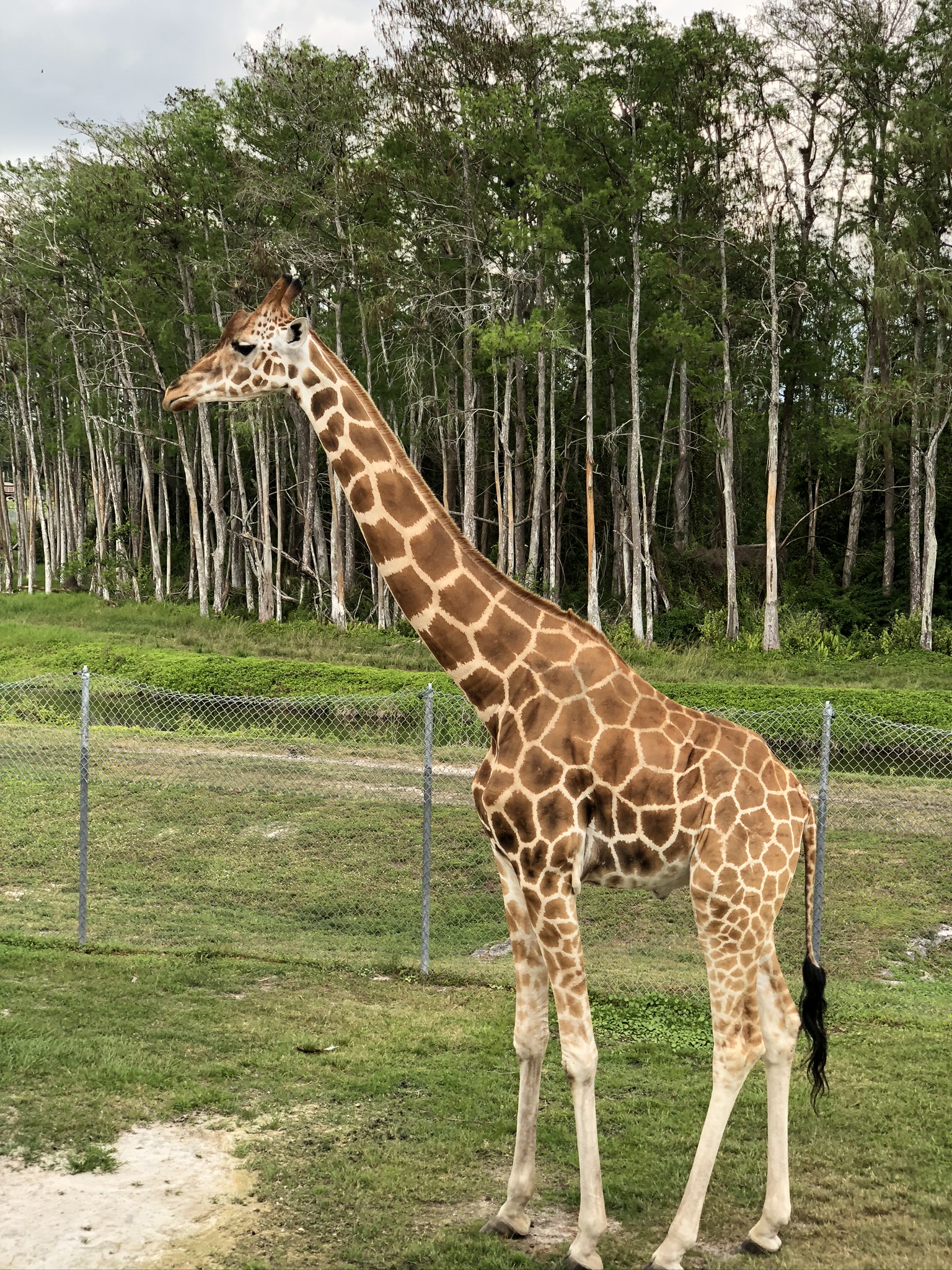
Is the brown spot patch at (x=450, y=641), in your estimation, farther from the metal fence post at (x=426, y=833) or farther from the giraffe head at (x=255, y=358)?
the metal fence post at (x=426, y=833)

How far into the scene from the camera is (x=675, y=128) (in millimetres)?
24562

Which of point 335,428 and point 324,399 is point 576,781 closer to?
point 335,428

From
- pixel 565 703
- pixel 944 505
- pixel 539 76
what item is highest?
pixel 539 76

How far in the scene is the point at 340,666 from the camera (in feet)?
67.2

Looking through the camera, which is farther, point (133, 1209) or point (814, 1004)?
point (814, 1004)

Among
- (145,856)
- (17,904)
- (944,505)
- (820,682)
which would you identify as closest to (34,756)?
(145,856)

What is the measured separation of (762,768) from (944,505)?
85.8 ft

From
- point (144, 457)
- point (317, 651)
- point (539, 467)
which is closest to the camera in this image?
point (317, 651)

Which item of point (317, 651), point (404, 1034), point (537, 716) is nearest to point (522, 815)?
point (537, 716)

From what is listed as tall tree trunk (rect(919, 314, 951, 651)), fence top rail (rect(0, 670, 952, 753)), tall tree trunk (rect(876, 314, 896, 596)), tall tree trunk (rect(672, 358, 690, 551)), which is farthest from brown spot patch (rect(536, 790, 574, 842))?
tall tree trunk (rect(672, 358, 690, 551))

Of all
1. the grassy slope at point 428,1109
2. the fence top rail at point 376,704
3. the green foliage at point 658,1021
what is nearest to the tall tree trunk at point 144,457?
the fence top rail at point 376,704

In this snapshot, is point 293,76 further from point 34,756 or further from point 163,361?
point 34,756

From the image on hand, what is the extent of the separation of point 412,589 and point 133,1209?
293 cm

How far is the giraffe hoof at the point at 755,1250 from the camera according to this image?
450 cm
